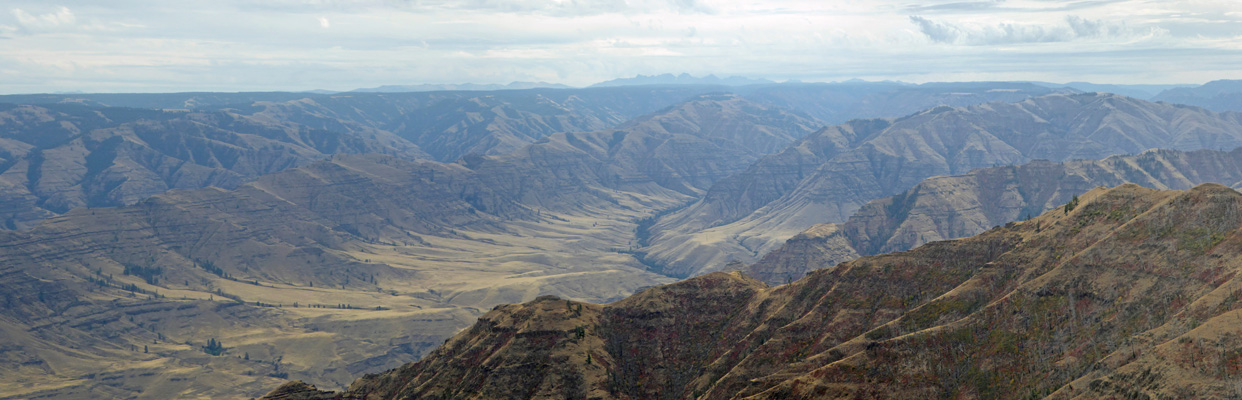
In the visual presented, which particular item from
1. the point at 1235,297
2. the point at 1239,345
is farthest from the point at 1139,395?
the point at 1235,297

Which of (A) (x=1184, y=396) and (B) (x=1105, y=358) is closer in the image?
(A) (x=1184, y=396)

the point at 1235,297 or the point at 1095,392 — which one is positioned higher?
the point at 1235,297

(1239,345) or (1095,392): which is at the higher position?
(1239,345)

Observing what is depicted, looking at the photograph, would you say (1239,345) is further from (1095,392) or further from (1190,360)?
(1095,392)

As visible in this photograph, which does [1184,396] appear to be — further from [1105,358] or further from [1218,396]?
[1105,358]

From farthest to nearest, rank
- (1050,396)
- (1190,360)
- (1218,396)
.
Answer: (1050,396)
(1190,360)
(1218,396)

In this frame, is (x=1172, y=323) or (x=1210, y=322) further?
(x=1172, y=323)

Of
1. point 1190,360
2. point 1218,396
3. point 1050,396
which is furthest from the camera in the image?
point 1050,396

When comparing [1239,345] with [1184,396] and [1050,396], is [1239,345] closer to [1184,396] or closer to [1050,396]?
[1184,396]

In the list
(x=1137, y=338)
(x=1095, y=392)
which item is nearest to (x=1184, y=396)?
(x=1095, y=392)
